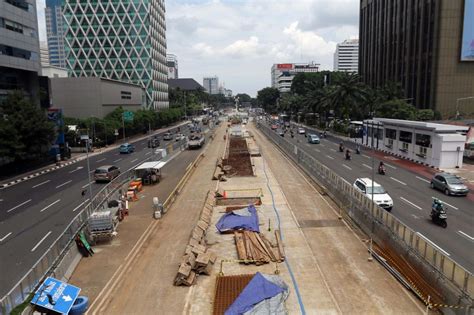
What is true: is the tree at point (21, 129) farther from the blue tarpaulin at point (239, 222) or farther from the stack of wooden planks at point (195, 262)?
the stack of wooden planks at point (195, 262)

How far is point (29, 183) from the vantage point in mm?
43938

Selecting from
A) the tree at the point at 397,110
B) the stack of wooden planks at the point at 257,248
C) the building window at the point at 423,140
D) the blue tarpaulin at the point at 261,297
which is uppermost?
the tree at the point at 397,110

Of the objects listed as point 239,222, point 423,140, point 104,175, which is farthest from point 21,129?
point 423,140

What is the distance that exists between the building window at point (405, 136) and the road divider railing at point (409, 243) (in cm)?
2701

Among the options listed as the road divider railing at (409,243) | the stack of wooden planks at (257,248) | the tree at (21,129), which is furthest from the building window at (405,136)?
the tree at (21,129)

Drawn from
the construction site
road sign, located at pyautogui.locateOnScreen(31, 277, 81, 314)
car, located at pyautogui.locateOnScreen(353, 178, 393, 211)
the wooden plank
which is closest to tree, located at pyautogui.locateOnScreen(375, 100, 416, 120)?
car, located at pyautogui.locateOnScreen(353, 178, 393, 211)

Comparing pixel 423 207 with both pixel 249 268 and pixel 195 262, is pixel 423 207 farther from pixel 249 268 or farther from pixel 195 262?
pixel 195 262

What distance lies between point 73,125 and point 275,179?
49.8 m

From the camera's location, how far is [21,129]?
47094mm

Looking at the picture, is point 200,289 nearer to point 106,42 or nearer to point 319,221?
point 319,221

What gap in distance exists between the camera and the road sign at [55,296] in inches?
576

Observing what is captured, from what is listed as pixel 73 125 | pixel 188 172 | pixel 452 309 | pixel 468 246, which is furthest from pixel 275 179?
pixel 73 125

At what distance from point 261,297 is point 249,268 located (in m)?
4.03

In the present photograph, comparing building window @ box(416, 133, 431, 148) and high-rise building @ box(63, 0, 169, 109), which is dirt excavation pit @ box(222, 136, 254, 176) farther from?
high-rise building @ box(63, 0, 169, 109)
